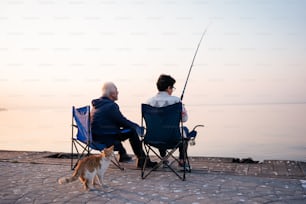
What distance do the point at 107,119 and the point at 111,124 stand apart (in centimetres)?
8

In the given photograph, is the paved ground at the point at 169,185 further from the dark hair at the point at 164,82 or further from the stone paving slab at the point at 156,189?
the dark hair at the point at 164,82

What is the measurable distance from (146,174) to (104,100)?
3.58 feet

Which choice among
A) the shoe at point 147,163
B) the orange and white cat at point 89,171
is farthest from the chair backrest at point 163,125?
the orange and white cat at point 89,171

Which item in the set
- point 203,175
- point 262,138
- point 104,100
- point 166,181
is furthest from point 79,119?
point 262,138

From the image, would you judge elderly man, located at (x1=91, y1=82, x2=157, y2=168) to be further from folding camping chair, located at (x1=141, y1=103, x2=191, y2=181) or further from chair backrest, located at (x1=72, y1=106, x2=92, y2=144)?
folding camping chair, located at (x1=141, y1=103, x2=191, y2=181)

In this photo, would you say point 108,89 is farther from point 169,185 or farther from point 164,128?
point 169,185

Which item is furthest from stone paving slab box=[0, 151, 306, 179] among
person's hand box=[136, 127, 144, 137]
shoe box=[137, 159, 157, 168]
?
person's hand box=[136, 127, 144, 137]

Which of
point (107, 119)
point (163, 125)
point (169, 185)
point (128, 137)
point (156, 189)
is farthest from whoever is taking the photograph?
point (128, 137)

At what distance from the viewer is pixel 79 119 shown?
462 cm

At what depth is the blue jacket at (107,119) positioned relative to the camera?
188 inches

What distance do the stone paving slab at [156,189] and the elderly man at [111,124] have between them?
417 millimetres

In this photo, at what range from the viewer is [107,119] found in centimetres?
482

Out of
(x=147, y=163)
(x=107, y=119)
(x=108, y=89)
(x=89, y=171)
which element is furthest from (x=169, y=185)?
(x=108, y=89)

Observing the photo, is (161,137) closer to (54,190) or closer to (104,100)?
(104,100)
